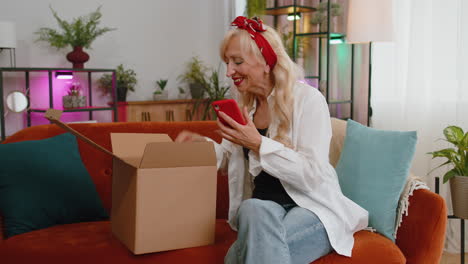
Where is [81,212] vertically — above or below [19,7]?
below

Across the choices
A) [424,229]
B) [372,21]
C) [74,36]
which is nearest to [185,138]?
[424,229]

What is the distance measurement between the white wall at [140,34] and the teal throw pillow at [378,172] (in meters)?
Answer: 3.08

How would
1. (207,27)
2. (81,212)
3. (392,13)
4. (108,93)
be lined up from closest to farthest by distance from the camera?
(81,212) < (392,13) < (108,93) < (207,27)

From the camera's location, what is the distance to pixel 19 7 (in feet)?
13.5

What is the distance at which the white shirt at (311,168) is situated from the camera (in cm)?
163

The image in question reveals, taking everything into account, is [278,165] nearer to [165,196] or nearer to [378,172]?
[165,196]

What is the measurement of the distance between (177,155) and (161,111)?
334 cm

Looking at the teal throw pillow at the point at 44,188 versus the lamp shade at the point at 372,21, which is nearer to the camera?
the teal throw pillow at the point at 44,188

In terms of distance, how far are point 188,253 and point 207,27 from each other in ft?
13.3

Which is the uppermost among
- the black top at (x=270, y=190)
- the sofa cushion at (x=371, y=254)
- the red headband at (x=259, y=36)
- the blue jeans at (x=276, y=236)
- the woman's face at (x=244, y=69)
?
the red headband at (x=259, y=36)

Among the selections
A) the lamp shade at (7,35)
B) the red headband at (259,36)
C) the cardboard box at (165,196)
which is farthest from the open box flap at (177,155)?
the lamp shade at (7,35)

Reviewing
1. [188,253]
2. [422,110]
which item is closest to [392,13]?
[422,110]

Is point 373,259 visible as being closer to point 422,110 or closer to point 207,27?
point 422,110

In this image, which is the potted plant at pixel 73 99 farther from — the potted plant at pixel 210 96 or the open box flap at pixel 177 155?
the open box flap at pixel 177 155
